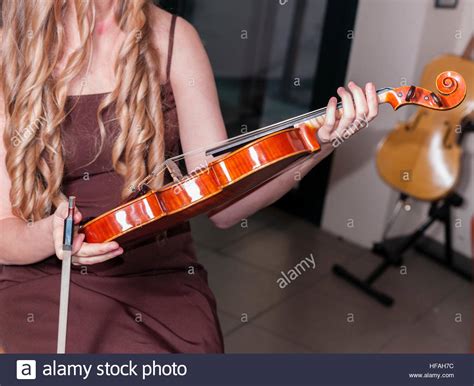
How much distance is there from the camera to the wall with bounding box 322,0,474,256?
9.22 feet

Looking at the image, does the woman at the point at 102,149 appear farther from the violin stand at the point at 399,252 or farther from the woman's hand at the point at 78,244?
the violin stand at the point at 399,252

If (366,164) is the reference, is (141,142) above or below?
above

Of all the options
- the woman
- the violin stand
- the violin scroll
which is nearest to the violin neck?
the violin scroll

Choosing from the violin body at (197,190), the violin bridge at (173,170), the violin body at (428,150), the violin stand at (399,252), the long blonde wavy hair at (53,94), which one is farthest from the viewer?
the violin stand at (399,252)

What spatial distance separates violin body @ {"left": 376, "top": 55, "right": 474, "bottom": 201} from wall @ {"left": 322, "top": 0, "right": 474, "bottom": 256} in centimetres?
25

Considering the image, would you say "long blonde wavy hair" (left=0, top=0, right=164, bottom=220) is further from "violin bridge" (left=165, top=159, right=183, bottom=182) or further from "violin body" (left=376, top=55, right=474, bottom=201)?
"violin body" (left=376, top=55, right=474, bottom=201)

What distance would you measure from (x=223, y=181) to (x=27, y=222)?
0.45 m

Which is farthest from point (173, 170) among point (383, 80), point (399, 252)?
point (383, 80)

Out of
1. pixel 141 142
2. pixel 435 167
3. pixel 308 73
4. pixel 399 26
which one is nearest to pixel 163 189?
pixel 141 142

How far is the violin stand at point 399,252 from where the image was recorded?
2709 millimetres

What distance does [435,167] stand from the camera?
2.61 metres

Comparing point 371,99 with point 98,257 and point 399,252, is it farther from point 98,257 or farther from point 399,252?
point 399,252

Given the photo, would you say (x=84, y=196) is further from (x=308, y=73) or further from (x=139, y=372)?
(x=308, y=73)

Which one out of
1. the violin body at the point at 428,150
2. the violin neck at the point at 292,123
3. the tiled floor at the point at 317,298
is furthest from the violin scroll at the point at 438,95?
the violin body at the point at 428,150
